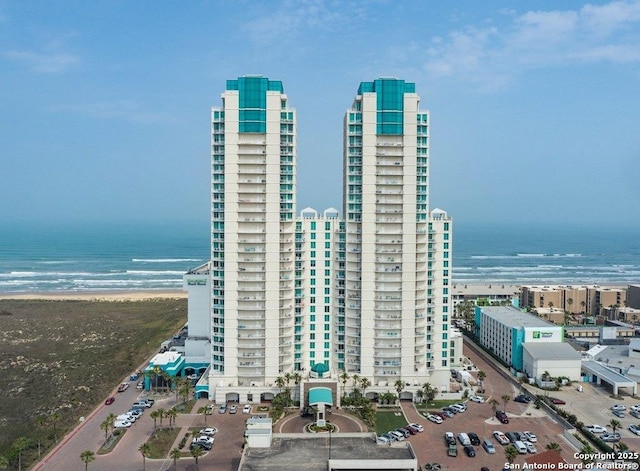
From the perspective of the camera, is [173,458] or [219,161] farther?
[219,161]

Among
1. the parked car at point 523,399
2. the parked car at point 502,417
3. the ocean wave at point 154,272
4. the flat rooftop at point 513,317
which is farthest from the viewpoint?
the ocean wave at point 154,272

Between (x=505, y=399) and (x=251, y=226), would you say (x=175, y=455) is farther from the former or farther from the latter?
(x=505, y=399)

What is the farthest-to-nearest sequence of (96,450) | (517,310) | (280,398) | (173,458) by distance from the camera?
(517,310)
(280,398)
(96,450)
(173,458)

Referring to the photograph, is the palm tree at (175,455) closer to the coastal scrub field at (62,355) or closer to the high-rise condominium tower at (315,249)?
the coastal scrub field at (62,355)

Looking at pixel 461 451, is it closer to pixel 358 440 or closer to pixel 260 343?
pixel 358 440

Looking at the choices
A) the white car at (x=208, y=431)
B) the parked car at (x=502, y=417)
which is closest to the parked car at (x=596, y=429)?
the parked car at (x=502, y=417)

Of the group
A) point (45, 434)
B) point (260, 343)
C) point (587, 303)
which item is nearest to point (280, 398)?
point (260, 343)

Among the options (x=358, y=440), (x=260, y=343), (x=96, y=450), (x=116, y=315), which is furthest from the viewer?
(x=116, y=315)
